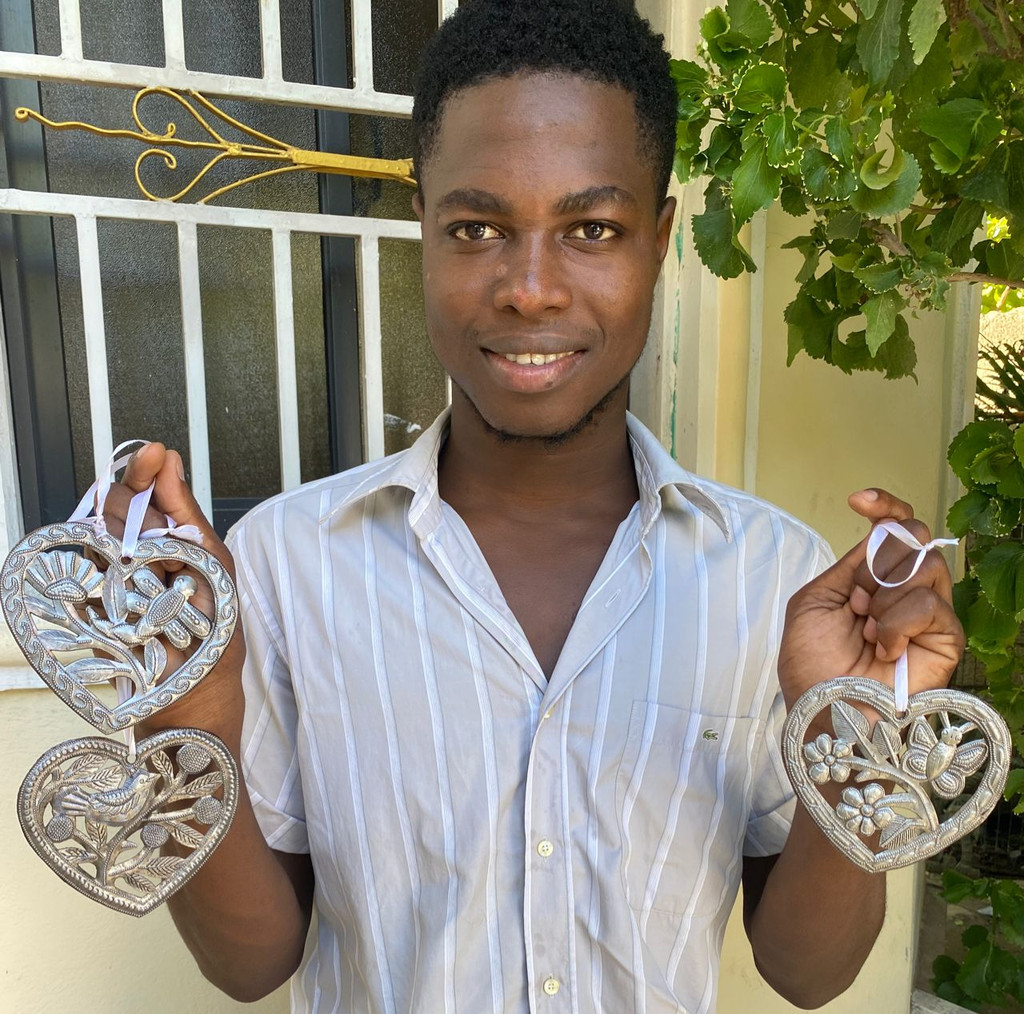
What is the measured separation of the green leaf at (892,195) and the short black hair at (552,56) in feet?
0.84

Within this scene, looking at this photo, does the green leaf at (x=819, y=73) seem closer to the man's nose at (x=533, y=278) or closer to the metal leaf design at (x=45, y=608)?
the man's nose at (x=533, y=278)

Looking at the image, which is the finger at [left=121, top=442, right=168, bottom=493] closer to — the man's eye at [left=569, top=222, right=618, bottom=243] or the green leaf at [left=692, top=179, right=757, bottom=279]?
the man's eye at [left=569, top=222, right=618, bottom=243]

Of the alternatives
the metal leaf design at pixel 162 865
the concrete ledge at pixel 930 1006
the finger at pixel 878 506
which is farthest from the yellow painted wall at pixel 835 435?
the metal leaf design at pixel 162 865

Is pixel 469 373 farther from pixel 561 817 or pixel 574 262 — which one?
pixel 561 817

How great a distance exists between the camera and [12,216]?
1622 mm

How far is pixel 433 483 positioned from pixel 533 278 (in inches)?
12.2

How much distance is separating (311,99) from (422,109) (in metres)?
0.50

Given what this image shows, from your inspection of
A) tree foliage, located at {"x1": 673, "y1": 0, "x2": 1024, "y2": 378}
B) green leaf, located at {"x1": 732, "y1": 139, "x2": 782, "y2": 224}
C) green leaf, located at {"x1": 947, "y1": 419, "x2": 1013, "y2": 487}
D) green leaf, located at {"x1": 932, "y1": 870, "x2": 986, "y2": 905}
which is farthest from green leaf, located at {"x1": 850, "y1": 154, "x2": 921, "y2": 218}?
green leaf, located at {"x1": 932, "y1": 870, "x2": 986, "y2": 905}

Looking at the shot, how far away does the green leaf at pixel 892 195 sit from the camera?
3.53 ft

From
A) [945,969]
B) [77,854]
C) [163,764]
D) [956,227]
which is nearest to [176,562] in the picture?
[163,764]

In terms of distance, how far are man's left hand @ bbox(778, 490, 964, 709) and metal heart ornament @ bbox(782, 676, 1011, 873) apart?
0.03m

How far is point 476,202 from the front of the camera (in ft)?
3.52

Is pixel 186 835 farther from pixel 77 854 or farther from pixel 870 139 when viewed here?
pixel 870 139

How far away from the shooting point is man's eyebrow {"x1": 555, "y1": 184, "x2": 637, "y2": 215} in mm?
1061
